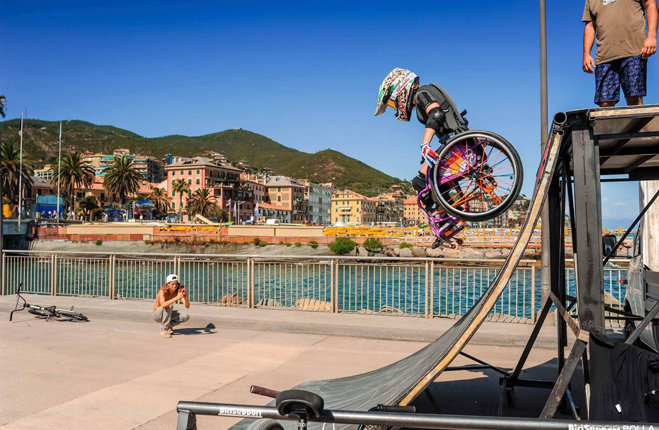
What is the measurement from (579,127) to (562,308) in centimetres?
168

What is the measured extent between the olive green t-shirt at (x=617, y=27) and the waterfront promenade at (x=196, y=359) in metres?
4.18

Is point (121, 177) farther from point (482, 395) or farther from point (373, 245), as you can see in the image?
point (482, 395)

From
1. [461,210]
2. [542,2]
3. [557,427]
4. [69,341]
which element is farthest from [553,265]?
[69,341]

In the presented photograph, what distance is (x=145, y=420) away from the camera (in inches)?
231

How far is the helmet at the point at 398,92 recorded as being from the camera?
4.13 meters

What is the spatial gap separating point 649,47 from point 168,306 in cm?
991

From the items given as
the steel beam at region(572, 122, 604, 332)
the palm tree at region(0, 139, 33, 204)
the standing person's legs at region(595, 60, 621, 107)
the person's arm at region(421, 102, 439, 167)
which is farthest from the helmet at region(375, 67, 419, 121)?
the palm tree at region(0, 139, 33, 204)

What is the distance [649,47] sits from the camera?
4379 mm

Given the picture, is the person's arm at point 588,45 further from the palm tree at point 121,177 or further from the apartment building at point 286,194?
the apartment building at point 286,194

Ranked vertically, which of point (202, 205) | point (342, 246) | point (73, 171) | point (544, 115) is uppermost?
point (73, 171)

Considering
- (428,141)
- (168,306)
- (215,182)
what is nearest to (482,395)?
(428,141)

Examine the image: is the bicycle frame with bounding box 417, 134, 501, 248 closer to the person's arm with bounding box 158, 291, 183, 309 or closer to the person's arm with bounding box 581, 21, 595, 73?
the person's arm with bounding box 581, 21, 595, 73

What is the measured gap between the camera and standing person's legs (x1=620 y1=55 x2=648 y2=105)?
14.9ft

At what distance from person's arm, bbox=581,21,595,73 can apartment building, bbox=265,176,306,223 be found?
185 meters
